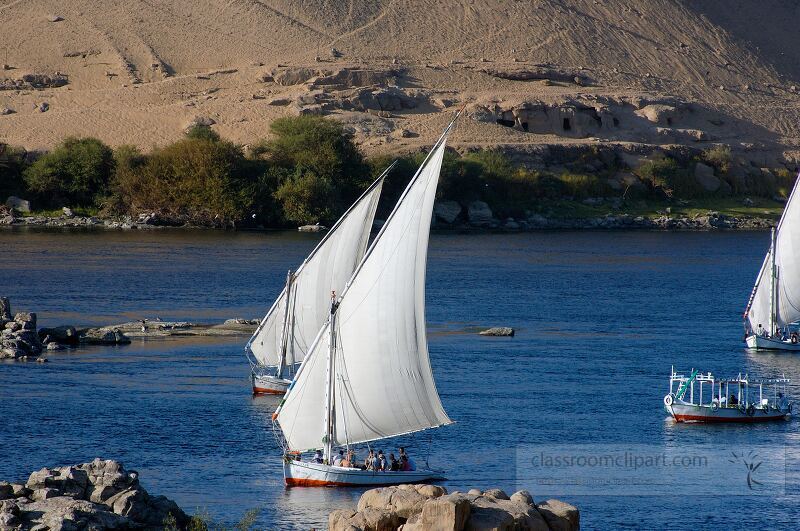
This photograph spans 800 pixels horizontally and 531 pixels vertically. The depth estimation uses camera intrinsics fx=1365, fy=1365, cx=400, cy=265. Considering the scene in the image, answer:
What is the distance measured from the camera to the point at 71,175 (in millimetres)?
103375

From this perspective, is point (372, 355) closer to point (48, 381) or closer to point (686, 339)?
point (48, 381)

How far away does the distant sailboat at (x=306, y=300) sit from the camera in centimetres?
3941

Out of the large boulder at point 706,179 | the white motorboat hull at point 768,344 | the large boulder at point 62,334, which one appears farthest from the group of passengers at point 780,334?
the large boulder at point 706,179

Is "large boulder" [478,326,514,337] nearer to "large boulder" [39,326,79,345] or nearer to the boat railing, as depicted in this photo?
the boat railing

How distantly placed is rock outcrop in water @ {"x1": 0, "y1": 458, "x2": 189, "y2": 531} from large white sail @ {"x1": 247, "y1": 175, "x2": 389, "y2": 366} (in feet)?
51.3

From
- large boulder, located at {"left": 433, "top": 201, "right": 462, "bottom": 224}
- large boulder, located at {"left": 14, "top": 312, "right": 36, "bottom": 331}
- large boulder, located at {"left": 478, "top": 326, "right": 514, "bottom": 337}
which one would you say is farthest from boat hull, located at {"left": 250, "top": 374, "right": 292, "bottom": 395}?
large boulder, located at {"left": 433, "top": 201, "right": 462, "bottom": 224}

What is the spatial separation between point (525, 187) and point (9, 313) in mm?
70319

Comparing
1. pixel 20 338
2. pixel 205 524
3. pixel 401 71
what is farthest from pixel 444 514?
pixel 401 71

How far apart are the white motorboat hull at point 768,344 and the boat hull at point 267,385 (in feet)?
67.3

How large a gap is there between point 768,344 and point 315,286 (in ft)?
68.0

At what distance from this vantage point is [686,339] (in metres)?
54.0

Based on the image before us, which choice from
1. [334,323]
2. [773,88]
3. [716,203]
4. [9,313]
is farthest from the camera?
[773,88]

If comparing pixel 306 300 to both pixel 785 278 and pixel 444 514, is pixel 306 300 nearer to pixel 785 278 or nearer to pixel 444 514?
pixel 444 514

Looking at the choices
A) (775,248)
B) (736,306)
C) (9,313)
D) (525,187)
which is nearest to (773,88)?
(525,187)
